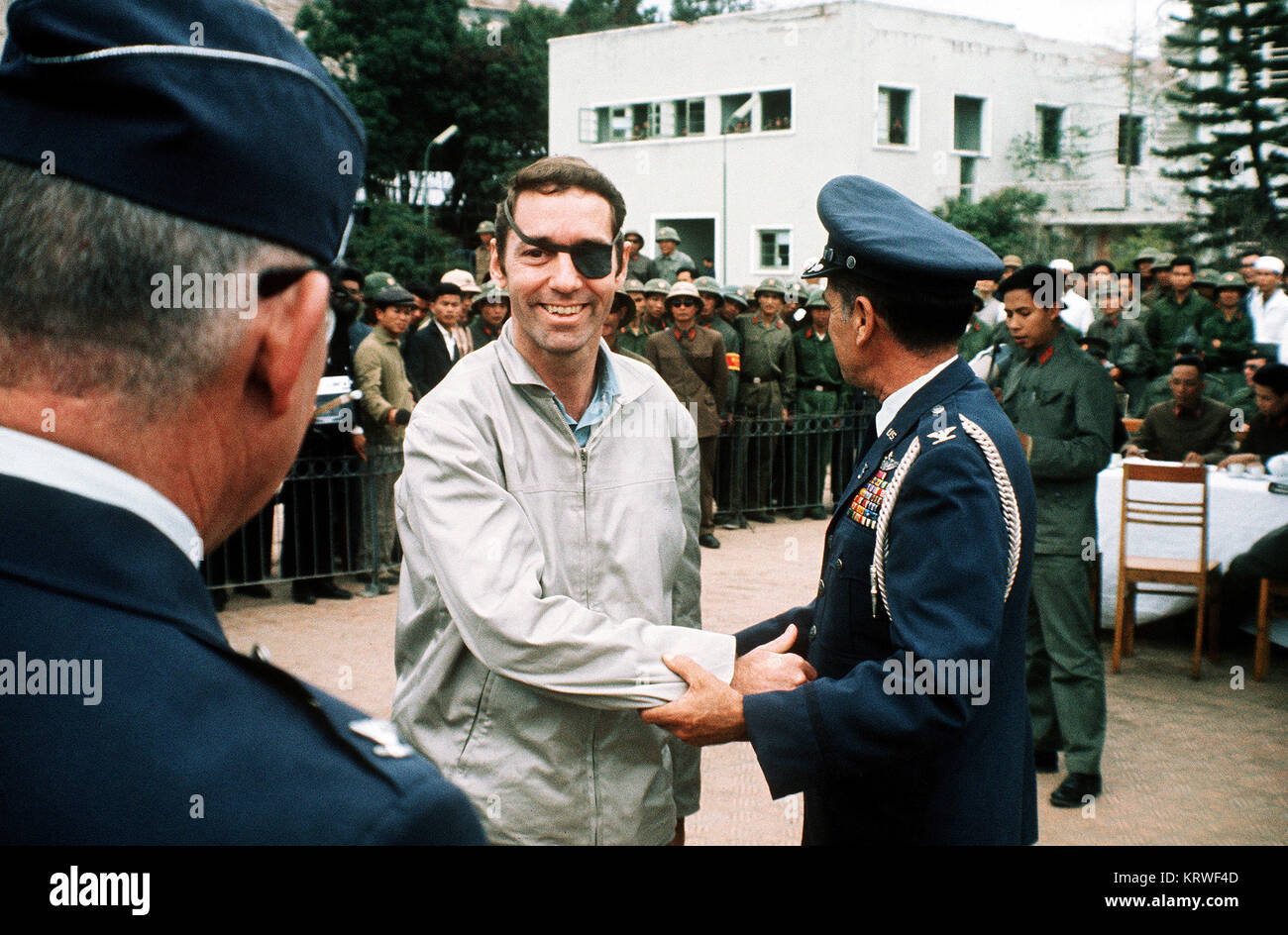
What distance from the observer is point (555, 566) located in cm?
234

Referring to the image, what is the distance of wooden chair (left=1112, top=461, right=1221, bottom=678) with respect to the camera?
7.13 meters

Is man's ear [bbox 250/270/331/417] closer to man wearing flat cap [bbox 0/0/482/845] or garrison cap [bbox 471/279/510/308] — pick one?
man wearing flat cap [bbox 0/0/482/845]

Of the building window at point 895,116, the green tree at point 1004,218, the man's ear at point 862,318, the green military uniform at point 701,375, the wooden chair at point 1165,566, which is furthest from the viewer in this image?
the building window at point 895,116

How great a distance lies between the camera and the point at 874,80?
30000mm

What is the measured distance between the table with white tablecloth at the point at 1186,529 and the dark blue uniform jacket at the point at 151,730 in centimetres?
725

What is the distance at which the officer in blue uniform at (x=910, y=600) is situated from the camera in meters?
2.09

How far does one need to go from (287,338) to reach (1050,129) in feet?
125

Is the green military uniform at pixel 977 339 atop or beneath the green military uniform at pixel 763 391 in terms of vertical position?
atop

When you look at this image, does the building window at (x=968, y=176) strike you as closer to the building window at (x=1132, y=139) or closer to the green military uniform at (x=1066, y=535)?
the building window at (x=1132, y=139)

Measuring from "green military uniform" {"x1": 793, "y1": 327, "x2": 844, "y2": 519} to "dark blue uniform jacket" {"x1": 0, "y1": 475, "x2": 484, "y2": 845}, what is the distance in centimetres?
1116

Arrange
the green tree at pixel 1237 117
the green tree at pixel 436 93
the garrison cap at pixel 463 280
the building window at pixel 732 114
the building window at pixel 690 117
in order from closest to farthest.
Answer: the garrison cap at pixel 463 280
the green tree at pixel 1237 117
the building window at pixel 732 114
the building window at pixel 690 117
the green tree at pixel 436 93

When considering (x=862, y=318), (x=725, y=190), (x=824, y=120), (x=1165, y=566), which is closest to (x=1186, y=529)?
(x=1165, y=566)

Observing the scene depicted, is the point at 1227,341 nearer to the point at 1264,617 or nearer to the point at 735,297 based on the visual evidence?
the point at 735,297

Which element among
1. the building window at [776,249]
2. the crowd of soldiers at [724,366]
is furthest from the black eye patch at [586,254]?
the building window at [776,249]
